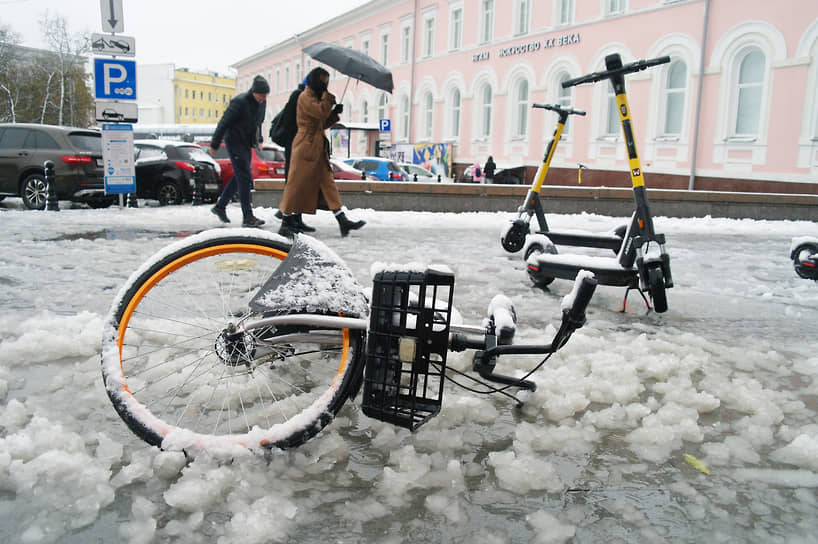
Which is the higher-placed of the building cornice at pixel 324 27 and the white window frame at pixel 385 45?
the building cornice at pixel 324 27

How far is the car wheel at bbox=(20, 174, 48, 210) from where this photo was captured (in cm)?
1276

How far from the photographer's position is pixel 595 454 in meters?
2.42

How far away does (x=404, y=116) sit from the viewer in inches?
1563

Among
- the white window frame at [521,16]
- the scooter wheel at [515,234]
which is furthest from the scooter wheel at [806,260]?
the white window frame at [521,16]

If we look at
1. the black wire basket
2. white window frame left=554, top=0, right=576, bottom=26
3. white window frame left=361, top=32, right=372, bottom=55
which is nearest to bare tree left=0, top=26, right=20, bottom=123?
white window frame left=361, top=32, right=372, bottom=55

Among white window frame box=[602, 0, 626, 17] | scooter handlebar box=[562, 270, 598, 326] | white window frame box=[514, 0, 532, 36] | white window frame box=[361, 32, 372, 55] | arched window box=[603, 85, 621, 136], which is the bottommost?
scooter handlebar box=[562, 270, 598, 326]

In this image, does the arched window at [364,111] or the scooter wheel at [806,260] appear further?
the arched window at [364,111]

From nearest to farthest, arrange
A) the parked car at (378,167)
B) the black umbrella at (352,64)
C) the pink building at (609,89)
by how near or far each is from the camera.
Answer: the black umbrella at (352,64)
the pink building at (609,89)
the parked car at (378,167)

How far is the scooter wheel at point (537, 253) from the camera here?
206 inches

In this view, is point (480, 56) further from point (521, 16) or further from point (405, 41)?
point (405, 41)

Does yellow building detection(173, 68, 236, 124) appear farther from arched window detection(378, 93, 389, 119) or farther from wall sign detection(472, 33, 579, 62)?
wall sign detection(472, 33, 579, 62)

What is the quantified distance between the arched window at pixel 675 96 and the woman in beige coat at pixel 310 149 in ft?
63.0

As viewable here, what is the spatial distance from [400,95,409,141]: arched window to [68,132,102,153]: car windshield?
27.2m

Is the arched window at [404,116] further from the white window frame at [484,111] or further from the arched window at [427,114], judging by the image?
the white window frame at [484,111]
